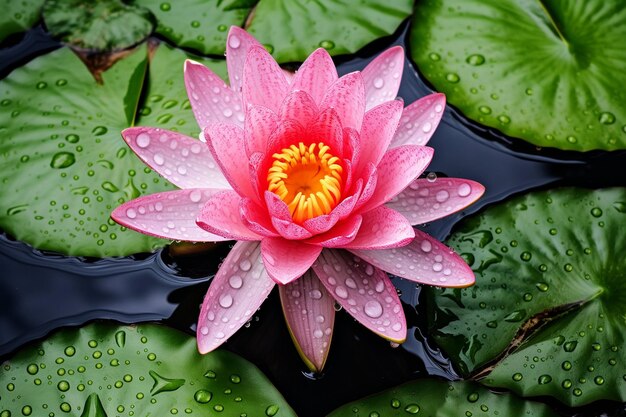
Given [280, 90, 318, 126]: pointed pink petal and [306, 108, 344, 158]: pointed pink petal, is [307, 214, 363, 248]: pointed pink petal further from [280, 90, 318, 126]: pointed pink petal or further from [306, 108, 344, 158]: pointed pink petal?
[280, 90, 318, 126]: pointed pink petal

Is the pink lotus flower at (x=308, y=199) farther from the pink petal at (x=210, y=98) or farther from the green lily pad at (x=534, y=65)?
the green lily pad at (x=534, y=65)

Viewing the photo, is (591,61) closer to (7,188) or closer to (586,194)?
(586,194)

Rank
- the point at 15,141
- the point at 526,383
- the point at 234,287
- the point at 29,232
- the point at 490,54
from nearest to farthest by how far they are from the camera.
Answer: the point at 234,287
the point at 526,383
the point at 29,232
the point at 15,141
the point at 490,54

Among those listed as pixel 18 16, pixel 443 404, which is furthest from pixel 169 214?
pixel 18 16

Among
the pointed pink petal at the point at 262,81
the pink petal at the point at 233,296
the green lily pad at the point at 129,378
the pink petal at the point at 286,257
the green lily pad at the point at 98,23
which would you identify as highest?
the pointed pink petal at the point at 262,81

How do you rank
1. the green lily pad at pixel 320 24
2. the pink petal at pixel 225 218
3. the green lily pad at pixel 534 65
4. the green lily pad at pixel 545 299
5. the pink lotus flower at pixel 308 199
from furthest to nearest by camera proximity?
the green lily pad at pixel 320 24 < the green lily pad at pixel 534 65 < the green lily pad at pixel 545 299 < the pink lotus flower at pixel 308 199 < the pink petal at pixel 225 218

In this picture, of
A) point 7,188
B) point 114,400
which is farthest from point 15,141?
point 114,400

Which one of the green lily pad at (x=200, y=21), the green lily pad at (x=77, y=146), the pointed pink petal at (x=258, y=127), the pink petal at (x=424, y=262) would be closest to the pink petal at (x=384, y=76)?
the pointed pink petal at (x=258, y=127)
